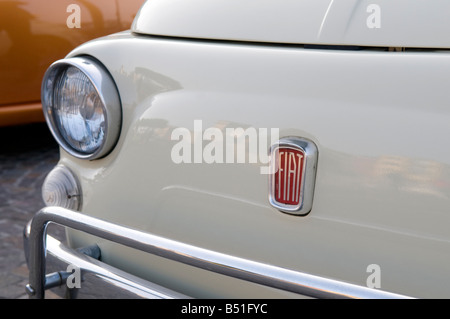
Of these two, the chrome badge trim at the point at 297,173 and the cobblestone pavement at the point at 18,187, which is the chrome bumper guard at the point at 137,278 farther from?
the cobblestone pavement at the point at 18,187

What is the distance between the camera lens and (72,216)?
125 cm

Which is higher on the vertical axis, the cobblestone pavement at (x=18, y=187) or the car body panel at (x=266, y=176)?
the car body panel at (x=266, y=176)

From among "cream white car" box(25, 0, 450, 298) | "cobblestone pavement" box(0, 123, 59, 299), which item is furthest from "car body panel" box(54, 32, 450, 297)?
"cobblestone pavement" box(0, 123, 59, 299)

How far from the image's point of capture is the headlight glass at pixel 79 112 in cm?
140

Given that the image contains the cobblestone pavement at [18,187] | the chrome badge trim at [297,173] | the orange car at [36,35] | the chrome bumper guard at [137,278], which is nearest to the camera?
the chrome bumper guard at [137,278]

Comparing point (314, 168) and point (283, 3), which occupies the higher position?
point (283, 3)

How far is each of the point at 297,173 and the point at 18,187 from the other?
2.73m

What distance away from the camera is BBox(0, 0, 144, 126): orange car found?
11.3ft

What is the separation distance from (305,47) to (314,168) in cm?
24

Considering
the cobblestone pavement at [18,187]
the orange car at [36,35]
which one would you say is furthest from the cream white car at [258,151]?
the orange car at [36,35]

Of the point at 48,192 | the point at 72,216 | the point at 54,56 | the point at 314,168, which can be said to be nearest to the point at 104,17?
the point at 54,56

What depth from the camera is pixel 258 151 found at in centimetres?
115

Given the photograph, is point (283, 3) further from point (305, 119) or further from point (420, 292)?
point (420, 292)

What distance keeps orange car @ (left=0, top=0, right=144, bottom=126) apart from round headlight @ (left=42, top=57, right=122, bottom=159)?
2.17 meters
